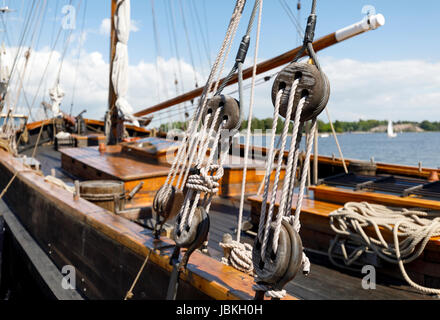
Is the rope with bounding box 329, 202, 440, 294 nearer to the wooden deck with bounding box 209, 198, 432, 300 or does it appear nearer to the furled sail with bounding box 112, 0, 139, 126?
the wooden deck with bounding box 209, 198, 432, 300

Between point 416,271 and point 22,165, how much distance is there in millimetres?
6323

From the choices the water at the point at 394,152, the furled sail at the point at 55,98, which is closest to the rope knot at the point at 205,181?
the water at the point at 394,152

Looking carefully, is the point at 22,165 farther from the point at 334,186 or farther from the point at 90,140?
the point at 90,140

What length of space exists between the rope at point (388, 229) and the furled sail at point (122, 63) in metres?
6.10

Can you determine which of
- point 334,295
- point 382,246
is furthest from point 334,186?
point 334,295

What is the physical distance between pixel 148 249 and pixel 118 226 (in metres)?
0.61

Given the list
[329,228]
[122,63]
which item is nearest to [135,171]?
[329,228]

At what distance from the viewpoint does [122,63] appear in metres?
8.68

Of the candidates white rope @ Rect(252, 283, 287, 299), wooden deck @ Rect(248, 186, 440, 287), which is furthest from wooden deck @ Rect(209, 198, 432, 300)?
white rope @ Rect(252, 283, 287, 299)

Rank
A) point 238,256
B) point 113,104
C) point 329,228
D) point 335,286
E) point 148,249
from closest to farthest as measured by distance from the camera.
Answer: point 238,256 → point 148,249 → point 335,286 → point 329,228 → point 113,104

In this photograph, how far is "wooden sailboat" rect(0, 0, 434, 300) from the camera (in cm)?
234

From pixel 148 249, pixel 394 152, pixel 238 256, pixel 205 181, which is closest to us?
pixel 205 181

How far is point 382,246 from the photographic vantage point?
128 inches

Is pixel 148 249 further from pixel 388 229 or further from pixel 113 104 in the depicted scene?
pixel 113 104
